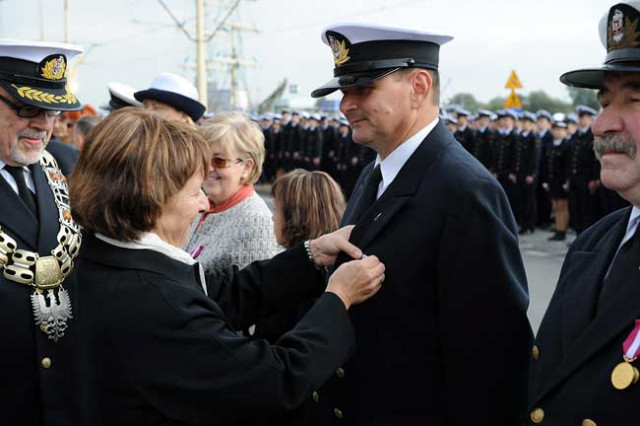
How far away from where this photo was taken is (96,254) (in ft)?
6.44

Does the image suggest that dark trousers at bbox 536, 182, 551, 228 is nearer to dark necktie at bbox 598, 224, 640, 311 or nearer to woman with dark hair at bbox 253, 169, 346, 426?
woman with dark hair at bbox 253, 169, 346, 426

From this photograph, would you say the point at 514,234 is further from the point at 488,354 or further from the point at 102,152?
the point at 102,152

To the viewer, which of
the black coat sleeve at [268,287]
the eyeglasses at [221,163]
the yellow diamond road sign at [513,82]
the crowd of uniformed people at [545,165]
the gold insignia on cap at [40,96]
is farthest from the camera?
the yellow diamond road sign at [513,82]

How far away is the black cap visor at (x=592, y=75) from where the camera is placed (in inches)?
70.2

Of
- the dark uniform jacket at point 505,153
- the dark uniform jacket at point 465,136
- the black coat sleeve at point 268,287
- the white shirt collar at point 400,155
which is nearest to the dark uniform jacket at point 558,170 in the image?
the dark uniform jacket at point 505,153

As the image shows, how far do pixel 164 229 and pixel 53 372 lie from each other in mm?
868

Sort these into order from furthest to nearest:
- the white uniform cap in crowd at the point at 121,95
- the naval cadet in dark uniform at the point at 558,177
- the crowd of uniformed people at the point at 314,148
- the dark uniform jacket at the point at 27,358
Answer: the crowd of uniformed people at the point at 314,148 → the naval cadet in dark uniform at the point at 558,177 → the white uniform cap in crowd at the point at 121,95 → the dark uniform jacket at the point at 27,358

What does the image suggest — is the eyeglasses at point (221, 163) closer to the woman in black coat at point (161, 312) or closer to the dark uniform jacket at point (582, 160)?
the woman in black coat at point (161, 312)

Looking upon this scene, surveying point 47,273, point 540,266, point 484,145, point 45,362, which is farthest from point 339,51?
point 484,145

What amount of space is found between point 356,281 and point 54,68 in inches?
59.1

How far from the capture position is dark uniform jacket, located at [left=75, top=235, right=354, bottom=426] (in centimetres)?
182

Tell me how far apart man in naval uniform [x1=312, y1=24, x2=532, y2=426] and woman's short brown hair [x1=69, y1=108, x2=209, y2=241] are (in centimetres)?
63

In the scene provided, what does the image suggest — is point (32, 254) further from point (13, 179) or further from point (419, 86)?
point (419, 86)

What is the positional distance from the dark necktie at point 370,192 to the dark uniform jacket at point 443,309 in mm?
188
